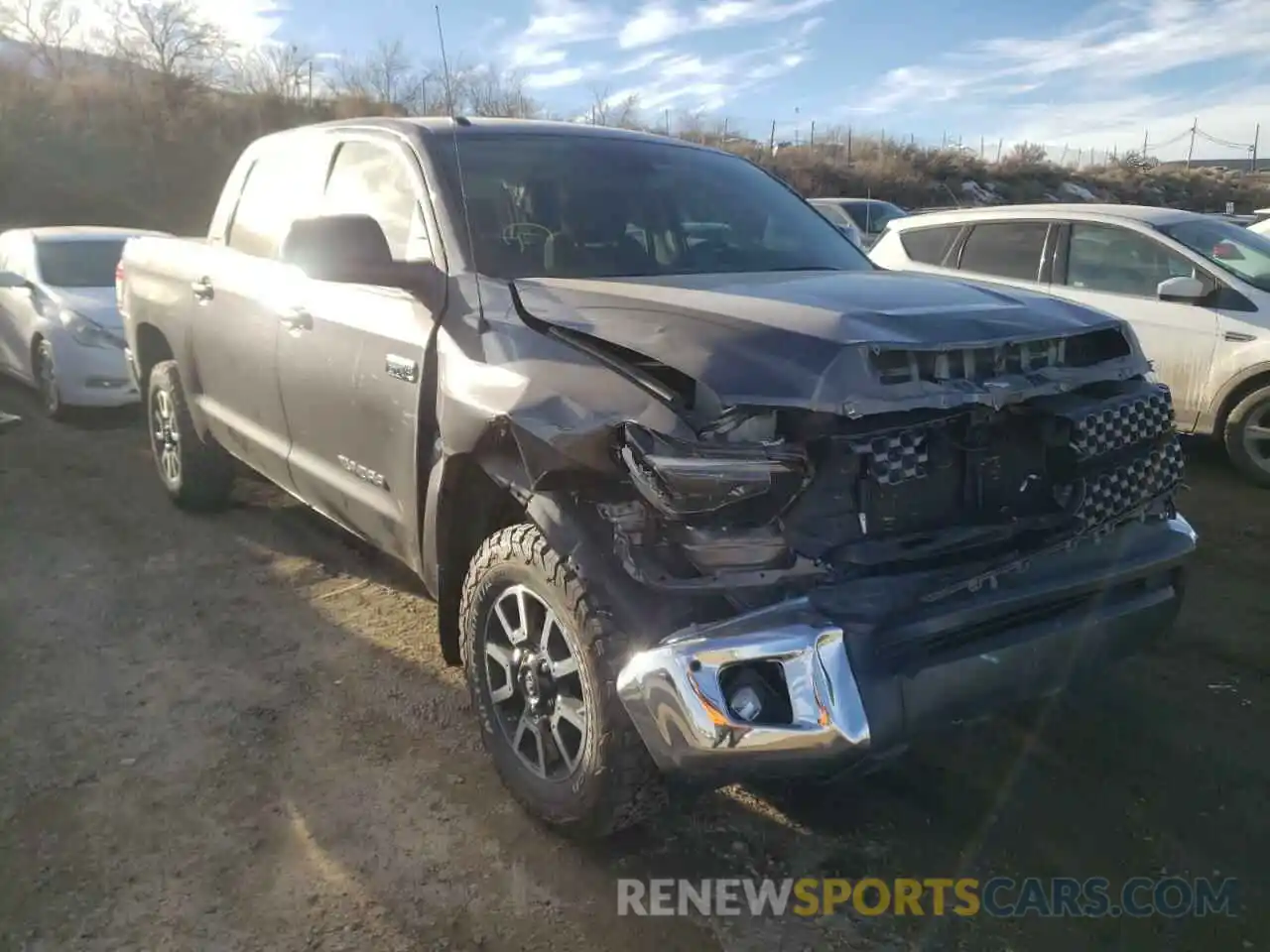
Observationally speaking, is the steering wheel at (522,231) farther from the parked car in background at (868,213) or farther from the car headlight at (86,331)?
the parked car in background at (868,213)

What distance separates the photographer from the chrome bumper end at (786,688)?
2234 millimetres

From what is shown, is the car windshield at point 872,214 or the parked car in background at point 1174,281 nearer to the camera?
the parked car in background at point 1174,281

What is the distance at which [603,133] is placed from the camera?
4.11 metres

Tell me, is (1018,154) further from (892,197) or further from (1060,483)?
(1060,483)

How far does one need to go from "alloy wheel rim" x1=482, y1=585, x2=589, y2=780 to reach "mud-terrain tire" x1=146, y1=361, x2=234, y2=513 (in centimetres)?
298

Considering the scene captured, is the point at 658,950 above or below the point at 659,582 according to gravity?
below

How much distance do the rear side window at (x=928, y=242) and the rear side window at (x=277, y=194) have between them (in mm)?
4893

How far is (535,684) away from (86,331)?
259 inches

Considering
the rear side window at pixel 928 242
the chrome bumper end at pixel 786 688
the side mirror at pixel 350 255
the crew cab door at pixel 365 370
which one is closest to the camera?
the chrome bumper end at pixel 786 688

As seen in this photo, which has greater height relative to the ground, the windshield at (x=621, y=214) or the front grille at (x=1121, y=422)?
the windshield at (x=621, y=214)

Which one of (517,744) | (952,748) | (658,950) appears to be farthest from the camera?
(952,748)

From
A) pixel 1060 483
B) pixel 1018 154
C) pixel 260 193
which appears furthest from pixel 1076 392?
pixel 1018 154

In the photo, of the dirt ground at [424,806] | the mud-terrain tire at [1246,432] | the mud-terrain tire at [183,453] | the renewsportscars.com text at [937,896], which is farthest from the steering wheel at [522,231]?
the mud-terrain tire at [1246,432]

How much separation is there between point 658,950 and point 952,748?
1.28 m
